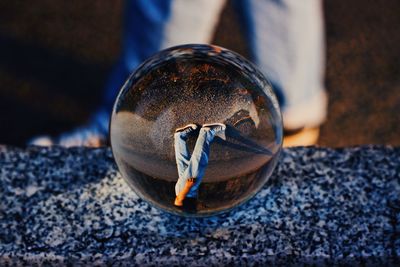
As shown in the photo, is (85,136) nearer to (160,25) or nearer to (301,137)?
(160,25)

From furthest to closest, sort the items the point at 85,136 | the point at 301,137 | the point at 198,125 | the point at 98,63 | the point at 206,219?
the point at 98,63 < the point at 301,137 < the point at 85,136 < the point at 206,219 < the point at 198,125

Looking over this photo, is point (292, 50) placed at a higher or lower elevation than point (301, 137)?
higher

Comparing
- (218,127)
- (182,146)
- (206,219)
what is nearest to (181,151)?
(182,146)

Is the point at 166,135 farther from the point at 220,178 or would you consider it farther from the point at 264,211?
the point at 264,211

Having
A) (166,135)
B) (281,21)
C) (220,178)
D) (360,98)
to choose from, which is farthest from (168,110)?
(360,98)

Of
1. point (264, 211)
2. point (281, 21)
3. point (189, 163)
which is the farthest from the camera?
point (281, 21)

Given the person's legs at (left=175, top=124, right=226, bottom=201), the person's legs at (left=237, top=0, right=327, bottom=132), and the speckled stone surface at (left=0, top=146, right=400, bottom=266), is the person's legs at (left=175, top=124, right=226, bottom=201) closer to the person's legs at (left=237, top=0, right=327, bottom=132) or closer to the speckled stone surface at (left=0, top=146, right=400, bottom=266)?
the speckled stone surface at (left=0, top=146, right=400, bottom=266)
